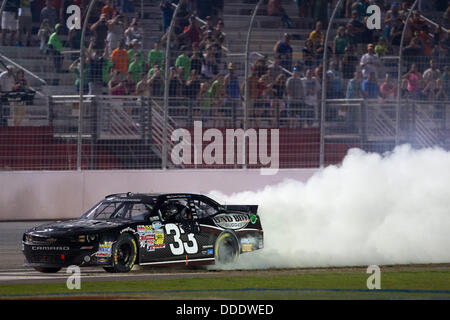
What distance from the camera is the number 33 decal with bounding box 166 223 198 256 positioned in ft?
41.5

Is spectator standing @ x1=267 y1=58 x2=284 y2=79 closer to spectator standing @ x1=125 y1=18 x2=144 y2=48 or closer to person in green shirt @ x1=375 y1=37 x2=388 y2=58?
spectator standing @ x1=125 y1=18 x2=144 y2=48

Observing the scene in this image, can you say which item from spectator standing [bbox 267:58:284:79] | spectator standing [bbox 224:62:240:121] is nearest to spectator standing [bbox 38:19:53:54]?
spectator standing [bbox 224:62:240:121]

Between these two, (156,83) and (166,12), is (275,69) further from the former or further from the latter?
(166,12)

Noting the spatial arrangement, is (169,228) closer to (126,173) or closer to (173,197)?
(173,197)

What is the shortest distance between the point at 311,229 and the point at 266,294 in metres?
4.00

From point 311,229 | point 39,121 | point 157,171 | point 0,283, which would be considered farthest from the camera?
point 157,171

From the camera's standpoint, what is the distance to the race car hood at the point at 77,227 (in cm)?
1208

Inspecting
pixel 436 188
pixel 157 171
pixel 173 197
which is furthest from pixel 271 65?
pixel 173 197

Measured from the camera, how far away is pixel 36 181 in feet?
65.6

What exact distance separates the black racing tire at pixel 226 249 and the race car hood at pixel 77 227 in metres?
1.47

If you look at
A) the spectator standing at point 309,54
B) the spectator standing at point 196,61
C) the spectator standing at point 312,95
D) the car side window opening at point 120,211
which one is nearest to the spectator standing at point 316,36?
the spectator standing at point 309,54

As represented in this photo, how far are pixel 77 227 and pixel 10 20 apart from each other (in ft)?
32.1
